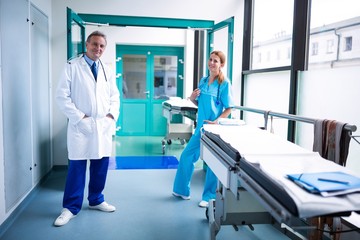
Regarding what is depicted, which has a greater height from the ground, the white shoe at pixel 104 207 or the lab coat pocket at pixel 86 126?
the lab coat pocket at pixel 86 126

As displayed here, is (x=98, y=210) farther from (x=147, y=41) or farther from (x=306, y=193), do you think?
(x=147, y=41)

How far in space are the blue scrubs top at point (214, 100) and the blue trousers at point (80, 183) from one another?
3.08ft

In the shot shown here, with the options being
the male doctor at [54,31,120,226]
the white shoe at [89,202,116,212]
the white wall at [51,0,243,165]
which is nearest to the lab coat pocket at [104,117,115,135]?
the male doctor at [54,31,120,226]

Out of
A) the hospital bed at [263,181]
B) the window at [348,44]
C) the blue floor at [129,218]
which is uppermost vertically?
the window at [348,44]

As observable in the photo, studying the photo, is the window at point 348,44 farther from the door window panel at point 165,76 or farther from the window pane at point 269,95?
the door window panel at point 165,76

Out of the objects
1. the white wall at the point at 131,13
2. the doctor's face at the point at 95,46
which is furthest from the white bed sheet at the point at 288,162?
the white wall at the point at 131,13

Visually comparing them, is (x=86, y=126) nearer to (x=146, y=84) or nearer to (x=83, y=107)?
(x=83, y=107)

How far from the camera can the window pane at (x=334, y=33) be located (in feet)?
6.91

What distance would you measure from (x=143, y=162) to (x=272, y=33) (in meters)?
2.48

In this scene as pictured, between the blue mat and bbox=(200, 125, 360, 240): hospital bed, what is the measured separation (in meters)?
2.19

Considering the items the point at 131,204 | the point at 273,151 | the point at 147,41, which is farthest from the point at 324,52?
the point at 147,41

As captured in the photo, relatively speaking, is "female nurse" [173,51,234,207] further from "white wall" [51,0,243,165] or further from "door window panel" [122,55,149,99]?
"door window panel" [122,55,149,99]

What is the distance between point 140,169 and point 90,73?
1.93 meters

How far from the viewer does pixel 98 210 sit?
9.07ft
